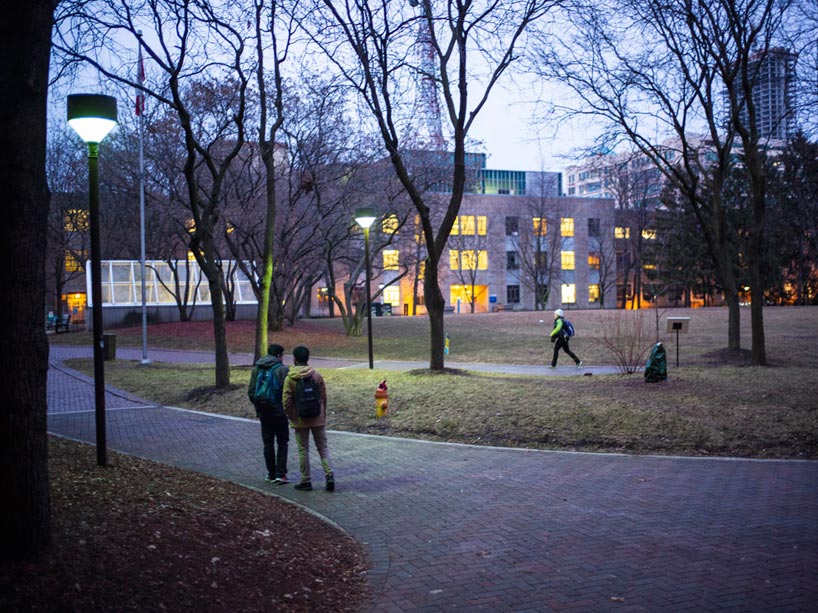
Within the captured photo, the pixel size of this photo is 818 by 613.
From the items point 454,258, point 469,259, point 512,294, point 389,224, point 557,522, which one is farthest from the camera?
point 512,294

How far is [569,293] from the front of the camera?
247 feet

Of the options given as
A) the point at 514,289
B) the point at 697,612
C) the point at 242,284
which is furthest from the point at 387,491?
the point at 514,289

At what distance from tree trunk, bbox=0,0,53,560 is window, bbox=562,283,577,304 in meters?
72.5

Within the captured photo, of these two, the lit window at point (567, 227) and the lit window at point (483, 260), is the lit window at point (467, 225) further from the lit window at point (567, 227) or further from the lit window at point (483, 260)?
the lit window at point (567, 227)

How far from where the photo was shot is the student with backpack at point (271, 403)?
868cm

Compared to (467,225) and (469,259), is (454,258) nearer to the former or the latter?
(469,259)

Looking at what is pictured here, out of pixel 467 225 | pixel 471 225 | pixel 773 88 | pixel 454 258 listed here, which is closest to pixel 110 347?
pixel 773 88

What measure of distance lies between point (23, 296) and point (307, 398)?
3943mm

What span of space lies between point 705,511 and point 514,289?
68802 millimetres

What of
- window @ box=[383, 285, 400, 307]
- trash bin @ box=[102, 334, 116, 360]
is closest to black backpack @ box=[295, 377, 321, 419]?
trash bin @ box=[102, 334, 116, 360]

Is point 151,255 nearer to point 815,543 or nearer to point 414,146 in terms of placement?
point 414,146

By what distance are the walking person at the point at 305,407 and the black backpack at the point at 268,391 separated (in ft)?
1.03

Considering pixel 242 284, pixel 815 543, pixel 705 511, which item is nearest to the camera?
pixel 815 543

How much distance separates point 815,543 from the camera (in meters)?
6.19
